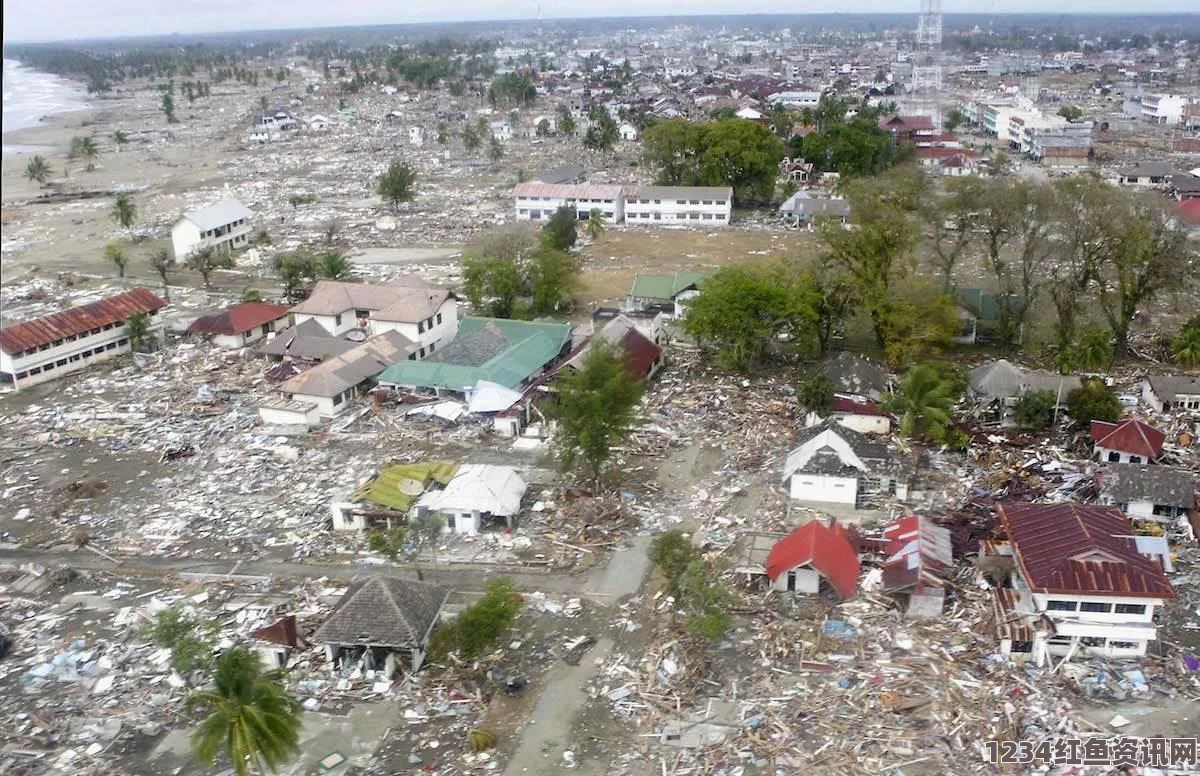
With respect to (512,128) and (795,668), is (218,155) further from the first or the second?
(795,668)

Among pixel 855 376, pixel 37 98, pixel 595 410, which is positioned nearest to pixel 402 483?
pixel 595 410

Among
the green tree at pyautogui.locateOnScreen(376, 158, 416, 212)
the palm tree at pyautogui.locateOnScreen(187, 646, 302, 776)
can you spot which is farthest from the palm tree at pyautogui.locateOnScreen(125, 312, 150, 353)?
the palm tree at pyautogui.locateOnScreen(187, 646, 302, 776)

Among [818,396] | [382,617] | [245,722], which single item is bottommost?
[382,617]

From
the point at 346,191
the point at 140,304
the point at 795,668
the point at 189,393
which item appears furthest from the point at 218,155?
the point at 795,668

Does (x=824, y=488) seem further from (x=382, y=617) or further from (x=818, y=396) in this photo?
(x=382, y=617)

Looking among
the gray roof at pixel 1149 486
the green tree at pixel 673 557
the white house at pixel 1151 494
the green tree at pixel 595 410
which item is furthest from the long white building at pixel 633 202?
the green tree at pixel 673 557

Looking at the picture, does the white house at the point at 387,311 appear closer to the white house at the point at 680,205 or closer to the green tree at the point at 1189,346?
the white house at the point at 680,205

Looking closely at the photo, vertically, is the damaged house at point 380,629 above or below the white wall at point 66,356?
below

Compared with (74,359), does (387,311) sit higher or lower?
higher

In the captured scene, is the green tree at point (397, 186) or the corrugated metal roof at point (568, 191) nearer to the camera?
the corrugated metal roof at point (568, 191)
